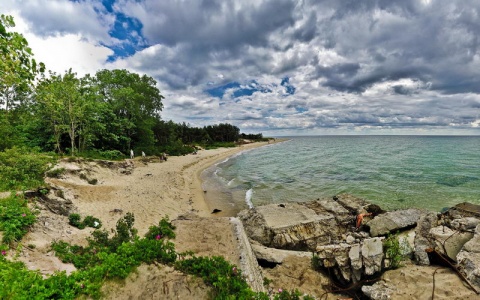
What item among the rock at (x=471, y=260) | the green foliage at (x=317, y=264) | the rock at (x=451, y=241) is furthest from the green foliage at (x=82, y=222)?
the rock at (x=451, y=241)

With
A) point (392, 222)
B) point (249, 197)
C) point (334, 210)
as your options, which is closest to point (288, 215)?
point (334, 210)

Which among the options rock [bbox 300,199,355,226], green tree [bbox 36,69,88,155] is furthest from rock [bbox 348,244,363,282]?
green tree [bbox 36,69,88,155]

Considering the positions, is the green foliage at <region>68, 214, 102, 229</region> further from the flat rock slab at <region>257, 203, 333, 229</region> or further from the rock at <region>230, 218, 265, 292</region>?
the flat rock slab at <region>257, 203, 333, 229</region>

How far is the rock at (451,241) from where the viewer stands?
6691 millimetres

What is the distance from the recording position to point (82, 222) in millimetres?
9578

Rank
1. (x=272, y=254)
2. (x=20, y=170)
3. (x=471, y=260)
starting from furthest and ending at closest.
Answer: (x=20, y=170) < (x=272, y=254) < (x=471, y=260)

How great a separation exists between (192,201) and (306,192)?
10.3m

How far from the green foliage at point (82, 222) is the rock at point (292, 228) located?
692cm

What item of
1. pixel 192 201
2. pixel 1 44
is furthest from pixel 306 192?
pixel 1 44

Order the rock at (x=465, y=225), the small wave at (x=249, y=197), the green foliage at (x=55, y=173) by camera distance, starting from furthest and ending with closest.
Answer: the small wave at (x=249, y=197) → the green foliage at (x=55, y=173) → the rock at (x=465, y=225)

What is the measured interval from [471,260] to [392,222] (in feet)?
15.3

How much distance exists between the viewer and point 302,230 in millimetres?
10016

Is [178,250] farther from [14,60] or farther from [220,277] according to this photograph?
[14,60]

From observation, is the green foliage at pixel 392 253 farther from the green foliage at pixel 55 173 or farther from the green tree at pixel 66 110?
the green tree at pixel 66 110
